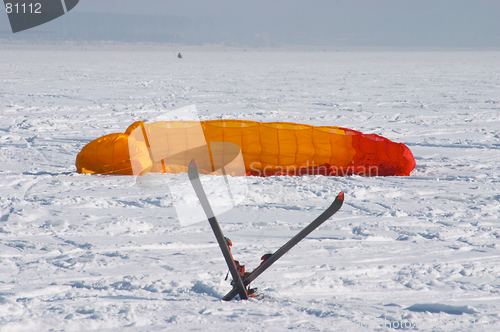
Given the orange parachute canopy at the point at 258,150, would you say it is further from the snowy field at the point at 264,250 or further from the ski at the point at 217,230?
the ski at the point at 217,230

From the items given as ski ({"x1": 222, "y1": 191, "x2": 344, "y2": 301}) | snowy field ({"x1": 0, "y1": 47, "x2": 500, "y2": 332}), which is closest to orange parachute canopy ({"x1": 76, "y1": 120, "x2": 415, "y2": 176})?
snowy field ({"x1": 0, "y1": 47, "x2": 500, "y2": 332})

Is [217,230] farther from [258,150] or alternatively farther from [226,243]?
[258,150]

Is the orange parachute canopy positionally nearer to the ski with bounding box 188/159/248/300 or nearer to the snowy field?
the snowy field

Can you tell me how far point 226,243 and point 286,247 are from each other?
1.02 feet

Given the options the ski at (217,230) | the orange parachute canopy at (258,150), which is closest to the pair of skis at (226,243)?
the ski at (217,230)

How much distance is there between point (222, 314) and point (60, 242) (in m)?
1.60

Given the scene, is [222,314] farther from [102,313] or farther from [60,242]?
[60,242]

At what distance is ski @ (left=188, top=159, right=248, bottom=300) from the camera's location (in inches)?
75.1

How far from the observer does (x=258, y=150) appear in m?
4.95

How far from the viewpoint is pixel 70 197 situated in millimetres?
4043

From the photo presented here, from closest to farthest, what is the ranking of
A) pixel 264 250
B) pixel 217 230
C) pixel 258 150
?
pixel 217 230
pixel 264 250
pixel 258 150

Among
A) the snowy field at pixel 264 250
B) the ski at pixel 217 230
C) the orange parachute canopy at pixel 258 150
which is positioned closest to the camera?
the ski at pixel 217 230

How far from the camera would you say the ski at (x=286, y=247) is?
6.50 ft

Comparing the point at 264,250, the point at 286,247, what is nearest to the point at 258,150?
the point at 264,250
